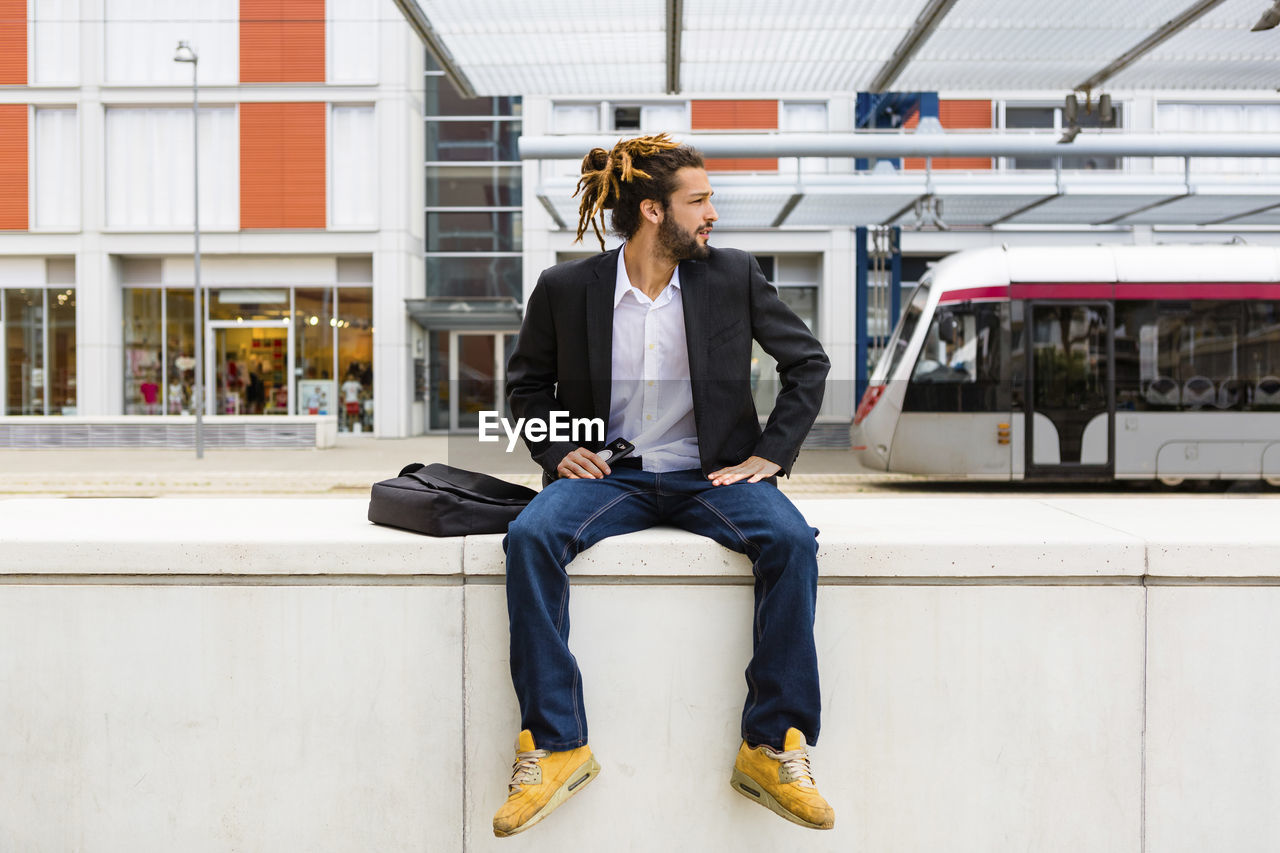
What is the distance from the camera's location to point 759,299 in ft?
9.61

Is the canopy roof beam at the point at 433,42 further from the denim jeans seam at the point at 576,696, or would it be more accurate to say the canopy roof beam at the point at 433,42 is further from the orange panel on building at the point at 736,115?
the orange panel on building at the point at 736,115

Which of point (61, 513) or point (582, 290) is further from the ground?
point (582, 290)

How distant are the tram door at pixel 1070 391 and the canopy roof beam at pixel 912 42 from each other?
12.4ft

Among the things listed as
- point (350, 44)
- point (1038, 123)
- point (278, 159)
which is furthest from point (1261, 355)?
point (278, 159)

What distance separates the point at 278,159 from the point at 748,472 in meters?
22.5

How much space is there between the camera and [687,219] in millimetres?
2932

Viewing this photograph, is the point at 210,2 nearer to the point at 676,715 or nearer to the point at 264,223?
the point at 264,223

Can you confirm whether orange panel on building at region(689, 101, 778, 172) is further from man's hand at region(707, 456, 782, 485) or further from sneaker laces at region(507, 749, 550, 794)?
sneaker laces at region(507, 749, 550, 794)

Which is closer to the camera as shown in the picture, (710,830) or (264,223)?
(710,830)

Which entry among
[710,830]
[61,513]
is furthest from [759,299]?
[61,513]

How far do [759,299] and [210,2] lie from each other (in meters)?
24.2

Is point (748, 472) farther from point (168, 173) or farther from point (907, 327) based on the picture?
point (168, 173)

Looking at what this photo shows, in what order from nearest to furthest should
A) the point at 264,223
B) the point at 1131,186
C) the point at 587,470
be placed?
the point at 587,470 → the point at 1131,186 → the point at 264,223

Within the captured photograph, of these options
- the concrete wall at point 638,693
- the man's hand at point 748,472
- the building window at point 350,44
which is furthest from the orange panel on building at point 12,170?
the man's hand at point 748,472
